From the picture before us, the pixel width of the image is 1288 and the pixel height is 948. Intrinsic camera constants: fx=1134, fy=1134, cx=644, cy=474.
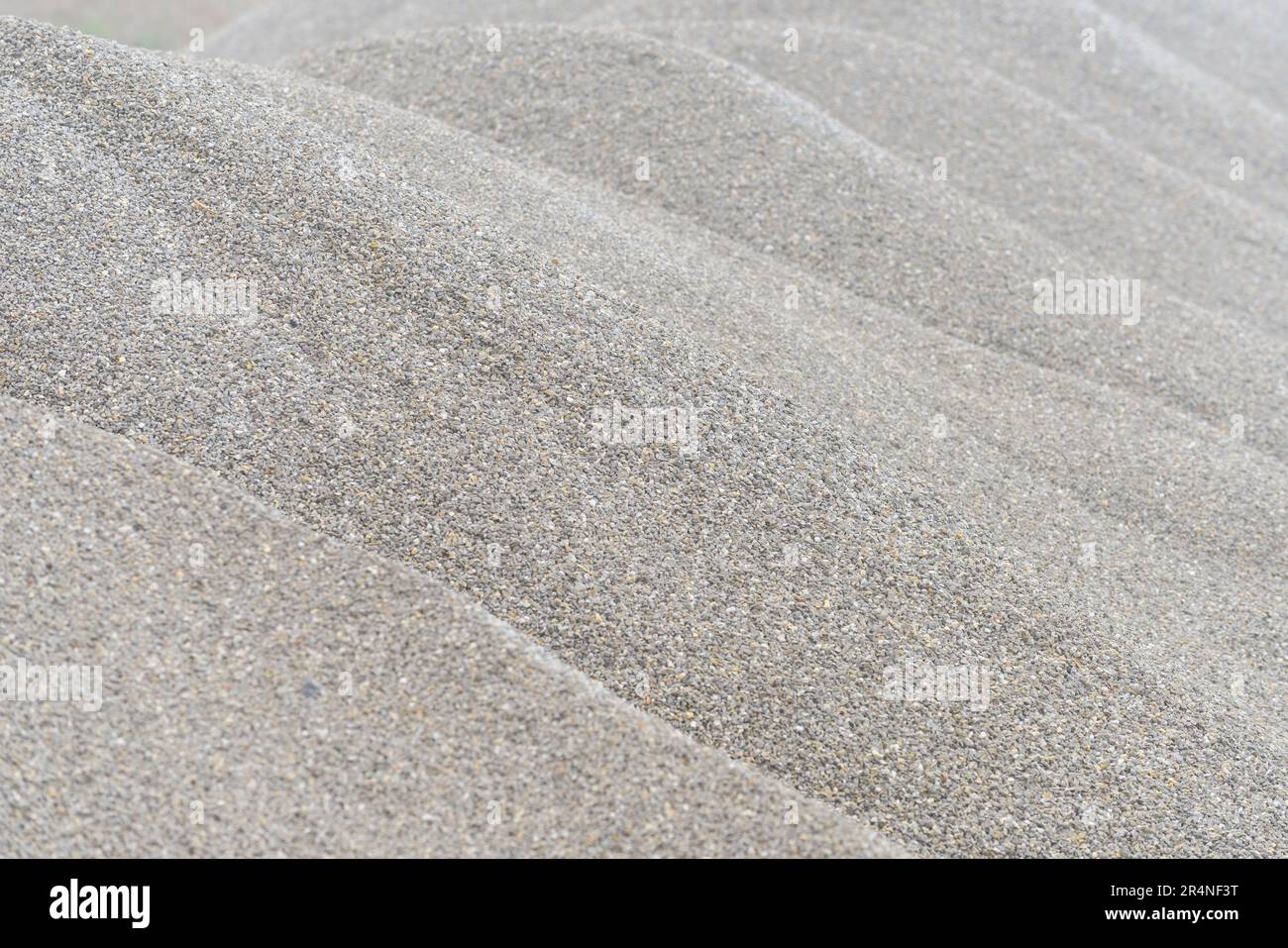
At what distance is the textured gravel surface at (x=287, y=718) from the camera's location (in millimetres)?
3238

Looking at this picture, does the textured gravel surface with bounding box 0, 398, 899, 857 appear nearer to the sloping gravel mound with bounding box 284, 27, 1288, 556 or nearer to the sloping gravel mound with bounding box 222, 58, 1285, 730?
the sloping gravel mound with bounding box 222, 58, 1285, 730

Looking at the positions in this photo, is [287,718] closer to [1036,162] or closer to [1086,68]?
[1036,162]

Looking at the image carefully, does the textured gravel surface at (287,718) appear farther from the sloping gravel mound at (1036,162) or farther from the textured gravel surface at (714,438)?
the sloping gravel mound at (1036,162)

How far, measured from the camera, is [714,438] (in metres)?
4.65

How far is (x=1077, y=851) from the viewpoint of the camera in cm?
378

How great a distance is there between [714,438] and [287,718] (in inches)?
79.9

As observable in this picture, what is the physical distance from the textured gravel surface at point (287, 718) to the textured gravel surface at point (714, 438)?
34 mm

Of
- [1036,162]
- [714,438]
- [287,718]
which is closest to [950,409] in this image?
[714,438]

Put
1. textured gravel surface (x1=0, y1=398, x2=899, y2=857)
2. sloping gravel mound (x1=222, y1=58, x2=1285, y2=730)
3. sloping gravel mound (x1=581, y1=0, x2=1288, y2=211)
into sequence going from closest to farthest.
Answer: textured gravel surface (x1=0, y1=398, x2=899, y2=857) < sloping gravel mound (x1=222, y1=58, x2=1285, y2=730) < sloping gravel mound (x1=581, y1=0, x2=1288, y2=211)

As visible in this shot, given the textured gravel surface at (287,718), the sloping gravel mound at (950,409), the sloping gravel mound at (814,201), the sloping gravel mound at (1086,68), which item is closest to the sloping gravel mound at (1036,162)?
the sloping gravel mound at (1086,68)

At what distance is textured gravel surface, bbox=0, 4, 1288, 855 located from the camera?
394 cm

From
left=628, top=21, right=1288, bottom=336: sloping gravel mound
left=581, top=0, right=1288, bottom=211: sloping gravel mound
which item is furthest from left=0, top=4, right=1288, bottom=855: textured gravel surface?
left=581, top=0, right=1288, bottom=211: sloping gravel mound

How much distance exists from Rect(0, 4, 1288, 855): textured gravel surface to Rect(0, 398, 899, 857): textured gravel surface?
0.03 m

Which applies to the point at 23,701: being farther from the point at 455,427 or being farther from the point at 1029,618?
the point at 1029,618
